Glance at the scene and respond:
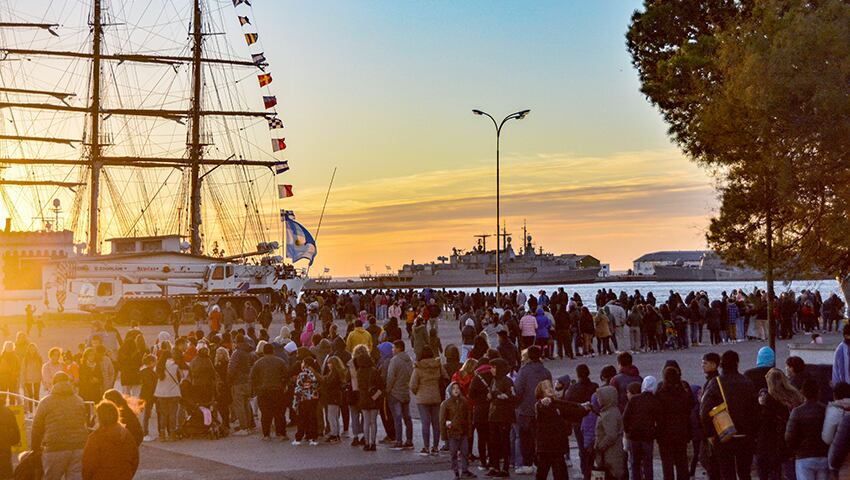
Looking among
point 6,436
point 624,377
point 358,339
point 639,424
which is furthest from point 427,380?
point 6,436

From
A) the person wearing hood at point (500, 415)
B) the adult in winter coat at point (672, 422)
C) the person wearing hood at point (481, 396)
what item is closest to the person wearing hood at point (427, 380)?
the person wearing hood at point (481, 396)

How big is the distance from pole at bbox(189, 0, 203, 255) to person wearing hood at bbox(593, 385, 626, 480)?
202ft

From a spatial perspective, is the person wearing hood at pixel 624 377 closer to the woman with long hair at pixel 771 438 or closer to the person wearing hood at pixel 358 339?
the woman with long hair at pixel 771 438

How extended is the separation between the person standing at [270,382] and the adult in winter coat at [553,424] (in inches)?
240

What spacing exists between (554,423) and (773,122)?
9193 millimetres

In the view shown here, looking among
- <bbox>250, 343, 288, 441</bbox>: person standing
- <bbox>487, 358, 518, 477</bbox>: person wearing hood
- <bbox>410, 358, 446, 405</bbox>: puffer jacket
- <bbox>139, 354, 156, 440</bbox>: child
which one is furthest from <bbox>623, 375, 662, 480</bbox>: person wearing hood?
<bbox>139, 354, 156, 440</bbox>: child

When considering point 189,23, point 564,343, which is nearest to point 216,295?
point 189,23

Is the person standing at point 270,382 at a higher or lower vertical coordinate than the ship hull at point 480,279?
lower

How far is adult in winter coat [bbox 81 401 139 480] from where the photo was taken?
882 centimetres

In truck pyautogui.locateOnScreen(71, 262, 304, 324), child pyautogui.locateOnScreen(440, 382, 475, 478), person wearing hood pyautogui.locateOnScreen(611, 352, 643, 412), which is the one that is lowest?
child pyautogui.locateOnScreen(440, 382, 475, 478)

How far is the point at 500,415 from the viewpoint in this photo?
12586 millimetres

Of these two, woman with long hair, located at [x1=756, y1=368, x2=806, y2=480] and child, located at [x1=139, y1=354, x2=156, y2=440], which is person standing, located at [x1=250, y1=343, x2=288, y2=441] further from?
woman with long hair, located at [x1=756, y1=368, x2=806, y2=480]

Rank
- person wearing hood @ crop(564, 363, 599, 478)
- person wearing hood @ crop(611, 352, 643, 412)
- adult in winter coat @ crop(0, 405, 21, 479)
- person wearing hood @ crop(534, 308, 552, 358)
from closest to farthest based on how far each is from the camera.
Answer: adult in winter coat @ crop(0, 405, 21, 479)
person wearing hood @ crop(564, 363, 599, 478)
person wearing hood @ crop(611, 352, 643, 412)
person wearing hood @ crop(534, 308, 552, 358)

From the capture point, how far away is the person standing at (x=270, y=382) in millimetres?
16031
